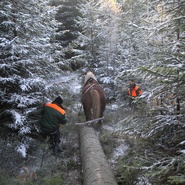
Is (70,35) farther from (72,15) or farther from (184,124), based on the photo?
(184,124)

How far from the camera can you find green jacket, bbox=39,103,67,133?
6930 mm

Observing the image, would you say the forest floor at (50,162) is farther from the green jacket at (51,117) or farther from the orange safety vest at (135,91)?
the orange safety vest at (135,91)

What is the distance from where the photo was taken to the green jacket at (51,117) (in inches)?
273

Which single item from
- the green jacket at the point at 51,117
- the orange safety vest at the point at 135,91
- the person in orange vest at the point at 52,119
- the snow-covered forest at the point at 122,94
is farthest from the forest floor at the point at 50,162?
the orange safety vest at the point at 135,91

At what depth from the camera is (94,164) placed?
5.35 meters

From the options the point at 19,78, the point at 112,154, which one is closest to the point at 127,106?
the point at 112,154

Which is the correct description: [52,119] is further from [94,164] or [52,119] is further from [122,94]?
[122,94]

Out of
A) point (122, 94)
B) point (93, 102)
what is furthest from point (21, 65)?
point (122, 94)

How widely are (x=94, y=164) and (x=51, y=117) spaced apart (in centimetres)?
227

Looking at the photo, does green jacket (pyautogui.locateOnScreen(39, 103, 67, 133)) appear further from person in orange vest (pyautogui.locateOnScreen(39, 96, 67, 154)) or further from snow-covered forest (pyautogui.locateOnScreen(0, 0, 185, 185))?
snow-covered forest (pyautogui.locateOnScreen(0, 0, 185, 185))

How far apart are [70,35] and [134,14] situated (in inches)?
268

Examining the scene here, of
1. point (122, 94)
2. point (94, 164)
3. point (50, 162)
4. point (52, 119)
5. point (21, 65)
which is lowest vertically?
point (50, 162)

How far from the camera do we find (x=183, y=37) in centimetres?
454

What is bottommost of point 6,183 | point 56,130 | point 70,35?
point 6,183
